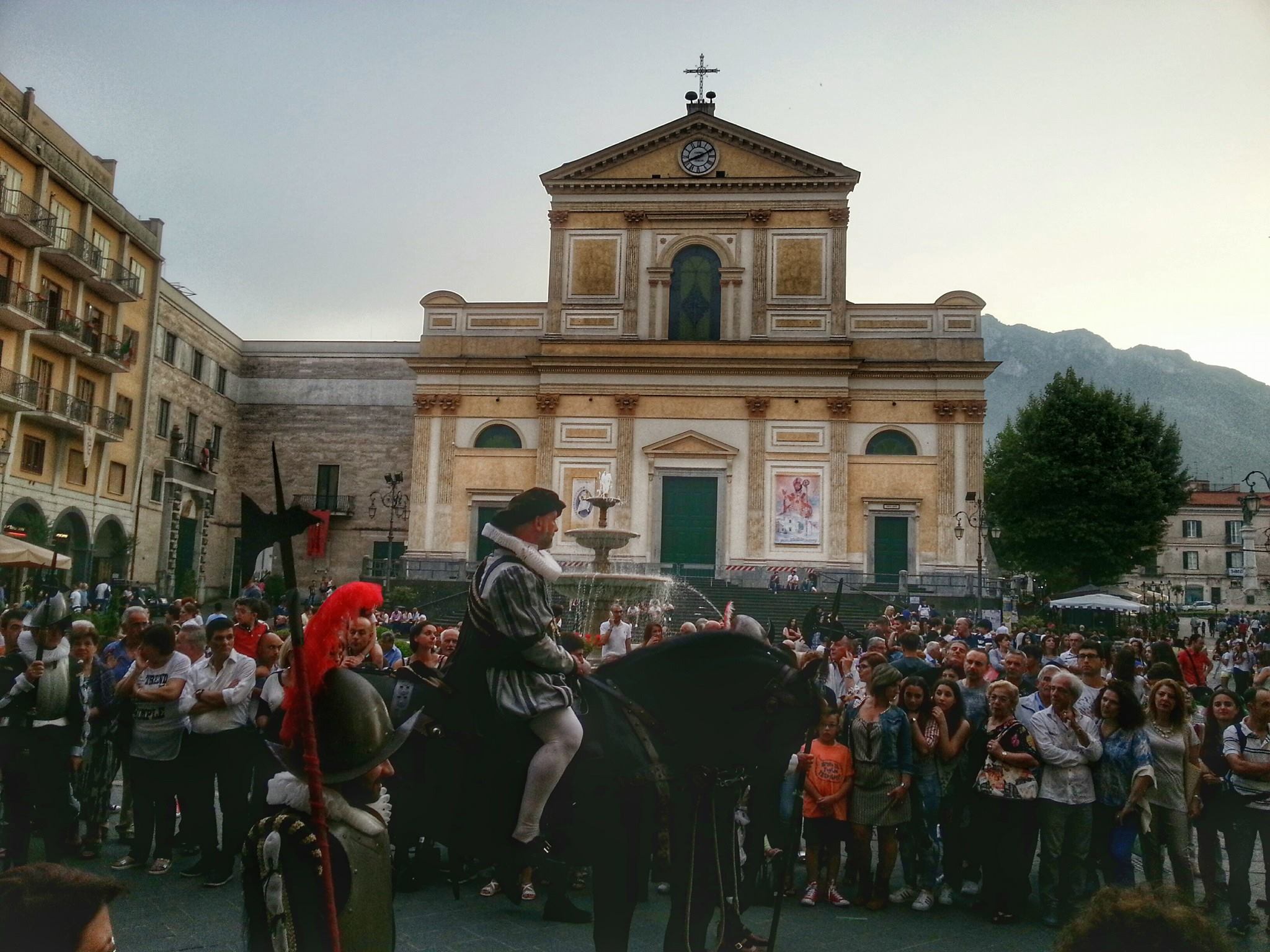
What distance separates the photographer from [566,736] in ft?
14.5

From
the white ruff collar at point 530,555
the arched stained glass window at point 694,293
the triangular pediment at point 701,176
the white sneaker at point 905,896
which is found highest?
the triangular pediment at point 701,176

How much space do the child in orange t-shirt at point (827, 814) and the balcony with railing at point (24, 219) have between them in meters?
28.3

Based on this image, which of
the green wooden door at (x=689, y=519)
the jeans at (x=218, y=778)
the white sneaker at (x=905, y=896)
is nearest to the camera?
the jeans at (x=218, y=778)

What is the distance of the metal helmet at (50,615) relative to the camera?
7.04 metres

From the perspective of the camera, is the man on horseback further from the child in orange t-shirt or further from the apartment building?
the apartment building

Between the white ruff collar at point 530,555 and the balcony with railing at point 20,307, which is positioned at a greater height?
the balcony with railing at point 20,307

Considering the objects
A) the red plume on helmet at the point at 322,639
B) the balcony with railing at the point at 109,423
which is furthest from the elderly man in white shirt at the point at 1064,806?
the balcony with railing at the point at 109,423

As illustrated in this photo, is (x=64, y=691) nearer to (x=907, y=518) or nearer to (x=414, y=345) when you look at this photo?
(x=907, y=518)

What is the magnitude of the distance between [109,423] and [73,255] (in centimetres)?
Answer: 594

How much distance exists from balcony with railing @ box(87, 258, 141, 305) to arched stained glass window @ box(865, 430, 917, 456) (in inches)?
1037

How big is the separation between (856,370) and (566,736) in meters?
33.8

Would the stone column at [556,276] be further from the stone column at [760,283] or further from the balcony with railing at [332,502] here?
the balcony with railing at [332,502]

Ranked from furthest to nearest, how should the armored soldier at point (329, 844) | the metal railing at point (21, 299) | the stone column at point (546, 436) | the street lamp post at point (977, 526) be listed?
the stone column at point (546, 436) < the street lamp post at point (977, 526) < the metal railing at point (21, 299) < the armored soldier at point (329, 844)

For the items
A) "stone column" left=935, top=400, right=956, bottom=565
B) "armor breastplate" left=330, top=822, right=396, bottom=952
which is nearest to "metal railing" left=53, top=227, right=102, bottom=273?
"stone column" left=935, top=400, right=956, bottom=565
